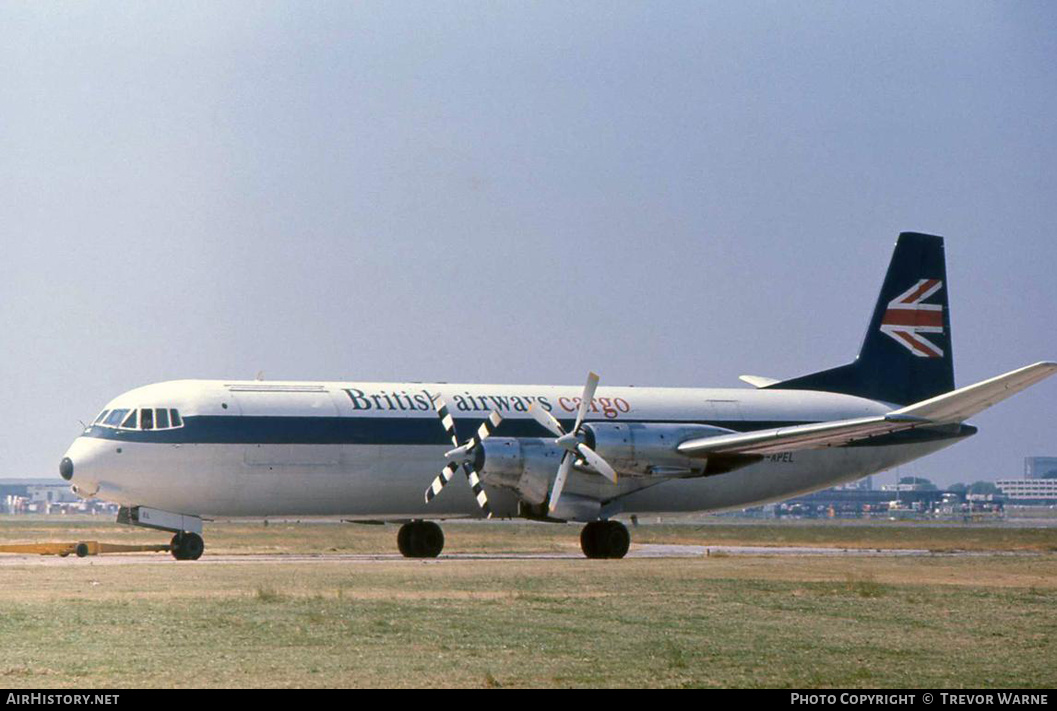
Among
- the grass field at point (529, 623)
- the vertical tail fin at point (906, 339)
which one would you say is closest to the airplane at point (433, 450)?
the grass field at point (529, 623)

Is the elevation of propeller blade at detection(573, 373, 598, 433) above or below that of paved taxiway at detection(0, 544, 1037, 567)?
above

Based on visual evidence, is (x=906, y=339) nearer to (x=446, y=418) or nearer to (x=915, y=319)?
(x=915, y=319)

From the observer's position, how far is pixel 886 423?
43188 mm

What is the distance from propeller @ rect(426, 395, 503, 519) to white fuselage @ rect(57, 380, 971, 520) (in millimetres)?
522

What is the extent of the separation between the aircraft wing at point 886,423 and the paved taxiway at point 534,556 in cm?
427

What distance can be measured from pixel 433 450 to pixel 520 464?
3.23 metres

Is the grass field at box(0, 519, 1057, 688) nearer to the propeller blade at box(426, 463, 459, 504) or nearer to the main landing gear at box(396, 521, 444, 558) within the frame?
the propeller blade at box(426, 463, 459, 504)

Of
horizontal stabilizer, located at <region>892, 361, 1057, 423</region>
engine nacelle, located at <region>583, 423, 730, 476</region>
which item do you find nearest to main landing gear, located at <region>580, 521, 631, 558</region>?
engine nacelle, located at <region>583, 423, 730, 476</region>

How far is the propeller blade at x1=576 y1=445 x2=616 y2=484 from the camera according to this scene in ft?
139

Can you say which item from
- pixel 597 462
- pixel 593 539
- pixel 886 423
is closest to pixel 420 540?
pixel 593 539

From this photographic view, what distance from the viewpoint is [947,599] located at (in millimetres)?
31844

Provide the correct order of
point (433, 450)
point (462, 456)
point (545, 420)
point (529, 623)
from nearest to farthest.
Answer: point (529, 623), point (462, 456), point (545, 420), point (433, 450)
